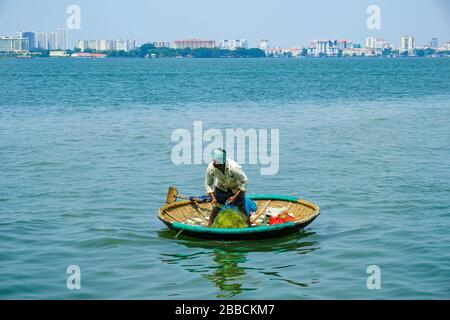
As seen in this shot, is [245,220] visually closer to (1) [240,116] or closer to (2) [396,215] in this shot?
(2) [396,215]

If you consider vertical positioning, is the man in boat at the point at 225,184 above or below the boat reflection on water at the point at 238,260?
above

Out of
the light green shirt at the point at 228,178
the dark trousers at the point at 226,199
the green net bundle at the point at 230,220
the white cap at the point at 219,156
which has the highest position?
the white cap at the point at 219,156

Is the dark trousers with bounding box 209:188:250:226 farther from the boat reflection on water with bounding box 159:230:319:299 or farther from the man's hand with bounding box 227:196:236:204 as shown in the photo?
the boat reflection on water with bounding box 159:230:319:299

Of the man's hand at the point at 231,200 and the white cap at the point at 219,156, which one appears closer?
the white cap at the point at 219,156

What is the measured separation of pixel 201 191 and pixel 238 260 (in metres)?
5.55

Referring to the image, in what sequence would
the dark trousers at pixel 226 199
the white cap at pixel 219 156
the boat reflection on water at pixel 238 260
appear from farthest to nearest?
the dark trousers at pixel 226 199 → the white cap at pixel 219 156 → the boat reflection on water at pixel 238 260

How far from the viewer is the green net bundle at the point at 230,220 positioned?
40.5 feet

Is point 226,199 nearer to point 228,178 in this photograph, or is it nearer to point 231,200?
point 231,200

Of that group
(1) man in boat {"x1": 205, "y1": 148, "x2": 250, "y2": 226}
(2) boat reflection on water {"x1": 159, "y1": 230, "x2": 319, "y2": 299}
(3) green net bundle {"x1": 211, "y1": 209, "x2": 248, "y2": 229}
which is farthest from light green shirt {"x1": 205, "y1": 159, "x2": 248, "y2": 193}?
(2) boat reflection on water {"x1": 159, "y1": 230, "x2": 319, "y2": 299}

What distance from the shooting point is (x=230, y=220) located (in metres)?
12.3

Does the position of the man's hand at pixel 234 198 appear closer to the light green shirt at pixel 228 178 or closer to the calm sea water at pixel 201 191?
the light green shirt at pixel 228 178

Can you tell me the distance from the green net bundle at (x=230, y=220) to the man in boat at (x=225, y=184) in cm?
19

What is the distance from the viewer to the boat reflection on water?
10.8 m

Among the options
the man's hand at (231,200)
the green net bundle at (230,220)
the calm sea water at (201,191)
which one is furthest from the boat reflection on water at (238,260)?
the man's hand at (231,200)
